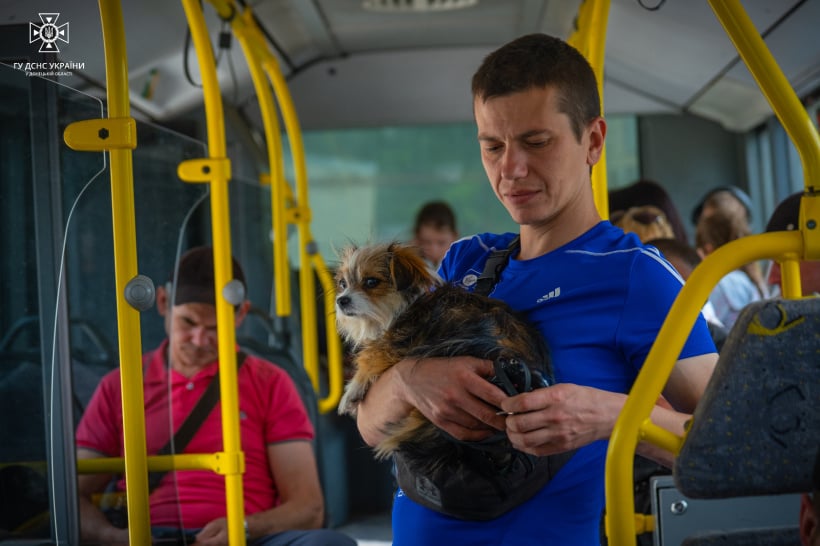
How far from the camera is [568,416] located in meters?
1.39

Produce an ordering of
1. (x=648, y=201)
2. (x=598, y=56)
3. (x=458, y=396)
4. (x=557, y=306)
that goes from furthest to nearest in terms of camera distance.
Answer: (x=648, y=201)
(x=598, y=56)
(x=557, y=306)
(x=458, y=396)

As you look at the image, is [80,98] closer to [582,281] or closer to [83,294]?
[83,294]

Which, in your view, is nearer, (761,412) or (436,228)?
(761,412)

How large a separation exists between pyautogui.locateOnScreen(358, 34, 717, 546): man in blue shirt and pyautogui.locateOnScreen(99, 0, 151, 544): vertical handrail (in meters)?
0.61

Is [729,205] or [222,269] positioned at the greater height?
[729,205]

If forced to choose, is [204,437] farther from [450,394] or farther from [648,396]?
[648,396]

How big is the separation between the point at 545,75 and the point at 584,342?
1.61 ft

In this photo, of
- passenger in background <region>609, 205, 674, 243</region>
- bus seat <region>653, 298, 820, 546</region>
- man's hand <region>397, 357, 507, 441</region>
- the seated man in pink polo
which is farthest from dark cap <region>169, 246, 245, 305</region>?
bus seat <region>653, 298, 820, 546</region>

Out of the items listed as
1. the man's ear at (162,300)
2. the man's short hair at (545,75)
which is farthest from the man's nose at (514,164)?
the man's ear at (162,300)

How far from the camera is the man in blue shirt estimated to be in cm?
152

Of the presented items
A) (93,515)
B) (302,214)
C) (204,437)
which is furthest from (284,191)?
(93,515)

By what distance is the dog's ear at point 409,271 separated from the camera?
215 cm

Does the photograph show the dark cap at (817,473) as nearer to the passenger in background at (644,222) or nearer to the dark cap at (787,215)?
the dark cap at (787,215)

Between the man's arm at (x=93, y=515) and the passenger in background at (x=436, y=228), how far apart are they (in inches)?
153
